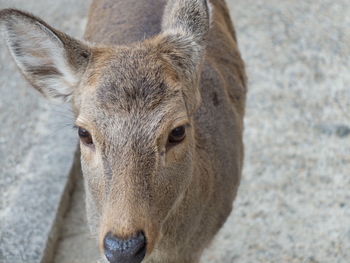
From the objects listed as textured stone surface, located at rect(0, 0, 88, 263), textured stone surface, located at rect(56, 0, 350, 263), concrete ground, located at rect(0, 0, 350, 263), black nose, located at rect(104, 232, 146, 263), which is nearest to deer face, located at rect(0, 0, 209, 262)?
black nose, located at rect(104, 232, 146, 263)

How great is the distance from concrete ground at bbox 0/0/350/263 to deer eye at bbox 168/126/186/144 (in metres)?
2.09

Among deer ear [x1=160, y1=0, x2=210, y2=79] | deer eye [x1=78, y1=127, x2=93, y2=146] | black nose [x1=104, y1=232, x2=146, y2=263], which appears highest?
deer ear [x1=160, y1=0, x2=210, y2=79]

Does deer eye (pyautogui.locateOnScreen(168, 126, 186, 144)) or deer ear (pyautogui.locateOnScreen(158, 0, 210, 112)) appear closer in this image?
deer eye (pyautogui.locateOnScreen(168, 126, 186, 144))

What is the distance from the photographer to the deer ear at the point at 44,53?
13.1ft

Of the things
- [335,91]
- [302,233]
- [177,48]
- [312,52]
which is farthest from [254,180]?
[177,48]

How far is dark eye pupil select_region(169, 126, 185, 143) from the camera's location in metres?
3.68

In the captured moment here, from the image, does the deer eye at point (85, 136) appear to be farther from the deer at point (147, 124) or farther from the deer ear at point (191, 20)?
the deer ear at point (191, 20)

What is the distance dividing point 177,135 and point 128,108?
320 mm

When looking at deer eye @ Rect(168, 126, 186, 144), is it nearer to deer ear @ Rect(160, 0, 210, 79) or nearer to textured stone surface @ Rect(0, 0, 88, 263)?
deer ear @ Rect(160, 0, 210, 79)

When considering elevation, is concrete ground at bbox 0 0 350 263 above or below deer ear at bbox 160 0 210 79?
below

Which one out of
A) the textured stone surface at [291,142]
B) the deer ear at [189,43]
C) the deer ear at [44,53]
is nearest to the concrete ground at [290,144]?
the textured stone surface at [291,142]

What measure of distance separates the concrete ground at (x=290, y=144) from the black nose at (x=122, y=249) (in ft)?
7.60

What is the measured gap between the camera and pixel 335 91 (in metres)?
7.37

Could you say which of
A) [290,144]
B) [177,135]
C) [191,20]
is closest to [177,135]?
[177,135]
